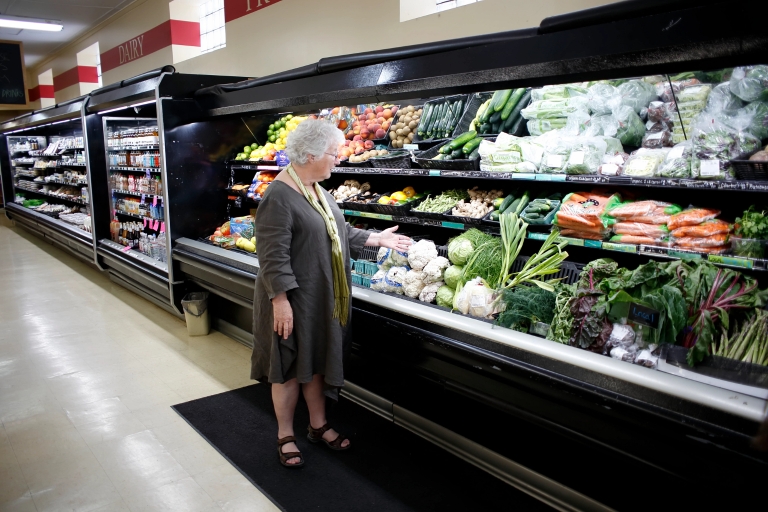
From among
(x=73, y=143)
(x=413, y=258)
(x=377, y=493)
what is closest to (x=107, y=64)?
(x=73, y=143)

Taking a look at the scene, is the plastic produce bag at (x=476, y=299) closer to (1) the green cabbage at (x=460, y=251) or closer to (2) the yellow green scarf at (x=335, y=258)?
(1) the green cabbage at (x=460, y=251)

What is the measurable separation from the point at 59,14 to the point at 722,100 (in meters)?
12.1

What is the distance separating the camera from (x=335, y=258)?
2.85 meters

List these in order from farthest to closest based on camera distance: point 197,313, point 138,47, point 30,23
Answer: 1. point 30,23
2. point 138,47
3. point 197,313

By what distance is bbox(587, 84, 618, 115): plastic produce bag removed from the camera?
2971 mm

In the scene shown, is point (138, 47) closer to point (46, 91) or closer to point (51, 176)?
point (51, 176)

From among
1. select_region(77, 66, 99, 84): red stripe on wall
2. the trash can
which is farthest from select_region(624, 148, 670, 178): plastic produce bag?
select_region(77, 66, 99, 84): red stripe on wall

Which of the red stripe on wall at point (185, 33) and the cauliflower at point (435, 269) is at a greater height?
the red stripe on wall at point (185, 33)

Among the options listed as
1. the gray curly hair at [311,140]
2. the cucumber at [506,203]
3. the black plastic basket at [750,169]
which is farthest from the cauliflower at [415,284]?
the black plastic basket at [750,169]

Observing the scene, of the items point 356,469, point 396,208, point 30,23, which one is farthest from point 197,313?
point 30,23

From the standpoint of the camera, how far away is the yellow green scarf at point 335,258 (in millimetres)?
2824

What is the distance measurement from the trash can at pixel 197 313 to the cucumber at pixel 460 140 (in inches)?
114

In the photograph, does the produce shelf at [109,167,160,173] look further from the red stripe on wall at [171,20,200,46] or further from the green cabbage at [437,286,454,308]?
the green cabbage at [437,286,454,308]

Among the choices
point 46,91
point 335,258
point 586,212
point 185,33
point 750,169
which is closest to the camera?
point 750,169
